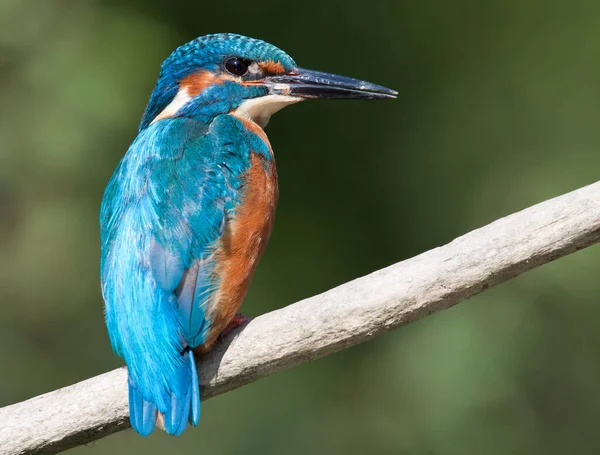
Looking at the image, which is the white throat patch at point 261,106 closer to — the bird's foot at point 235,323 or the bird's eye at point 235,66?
the bird's eye at point 235,66

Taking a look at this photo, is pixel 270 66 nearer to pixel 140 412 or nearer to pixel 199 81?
pixel 199 81

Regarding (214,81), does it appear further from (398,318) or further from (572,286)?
(572,286)

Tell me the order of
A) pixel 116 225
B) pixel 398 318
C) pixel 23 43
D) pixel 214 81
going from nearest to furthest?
pixel 398 318
pixel 116 225
pixel 214 81
pixel 23 43

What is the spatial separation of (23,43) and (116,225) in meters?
1.84

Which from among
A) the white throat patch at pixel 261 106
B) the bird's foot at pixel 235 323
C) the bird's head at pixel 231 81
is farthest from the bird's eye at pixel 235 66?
the bird's foot at pixel 235 323

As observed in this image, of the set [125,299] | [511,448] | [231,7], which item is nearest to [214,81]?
[125,299]

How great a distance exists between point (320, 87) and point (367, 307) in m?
0.98

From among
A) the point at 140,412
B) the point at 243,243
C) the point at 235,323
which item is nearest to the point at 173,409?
the point at 140,412

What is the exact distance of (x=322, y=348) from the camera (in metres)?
2.48

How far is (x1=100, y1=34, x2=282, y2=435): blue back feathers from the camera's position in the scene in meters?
2.38

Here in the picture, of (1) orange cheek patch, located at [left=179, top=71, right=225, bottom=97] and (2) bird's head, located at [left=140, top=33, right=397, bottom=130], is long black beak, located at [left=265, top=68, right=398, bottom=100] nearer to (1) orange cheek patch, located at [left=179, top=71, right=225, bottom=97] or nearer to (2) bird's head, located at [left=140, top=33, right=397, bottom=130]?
(2) bird's head, located at [left=140, top=33, right=397, bottom=130]

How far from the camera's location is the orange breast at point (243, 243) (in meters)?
2.57

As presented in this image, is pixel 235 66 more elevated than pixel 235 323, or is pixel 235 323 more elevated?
pixel 235 66

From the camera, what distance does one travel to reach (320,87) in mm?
3154
